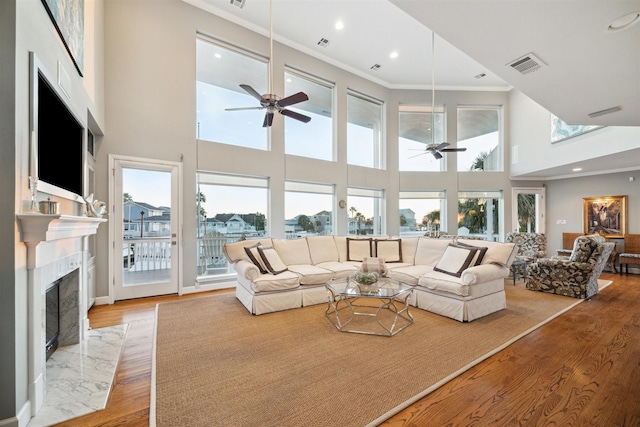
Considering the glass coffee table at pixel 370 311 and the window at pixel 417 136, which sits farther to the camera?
the window at pixel 417 136

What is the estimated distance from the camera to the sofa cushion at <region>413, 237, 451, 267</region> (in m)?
4.55

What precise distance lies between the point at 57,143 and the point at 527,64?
4483mm

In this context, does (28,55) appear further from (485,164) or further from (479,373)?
(485,164)

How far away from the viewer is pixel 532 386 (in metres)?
2.10

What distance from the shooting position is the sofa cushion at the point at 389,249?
494 centimetres

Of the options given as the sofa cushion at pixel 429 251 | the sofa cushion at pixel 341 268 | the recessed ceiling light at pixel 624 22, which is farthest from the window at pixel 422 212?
the recessed ceiling light at pixel 624 22

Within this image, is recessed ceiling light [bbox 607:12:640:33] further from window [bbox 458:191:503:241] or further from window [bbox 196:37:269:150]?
window [bbox 458:191:503:241]

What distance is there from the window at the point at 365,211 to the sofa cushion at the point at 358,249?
189 centimetres

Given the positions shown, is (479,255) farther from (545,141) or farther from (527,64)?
(545,141)

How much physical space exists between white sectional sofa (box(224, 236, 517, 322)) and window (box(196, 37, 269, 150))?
238cm

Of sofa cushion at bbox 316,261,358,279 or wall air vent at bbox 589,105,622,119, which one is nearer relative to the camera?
wall air vent at bbox 589,105,622,119

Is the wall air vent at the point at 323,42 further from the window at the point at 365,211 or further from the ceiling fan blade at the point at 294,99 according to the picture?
the window at the point at 365,211

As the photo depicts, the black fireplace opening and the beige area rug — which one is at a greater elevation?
the black fireplace opening

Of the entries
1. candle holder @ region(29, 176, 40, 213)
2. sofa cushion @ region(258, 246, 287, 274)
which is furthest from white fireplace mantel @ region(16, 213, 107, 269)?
sofa cushion @ region(258, 246, 287, 274)
